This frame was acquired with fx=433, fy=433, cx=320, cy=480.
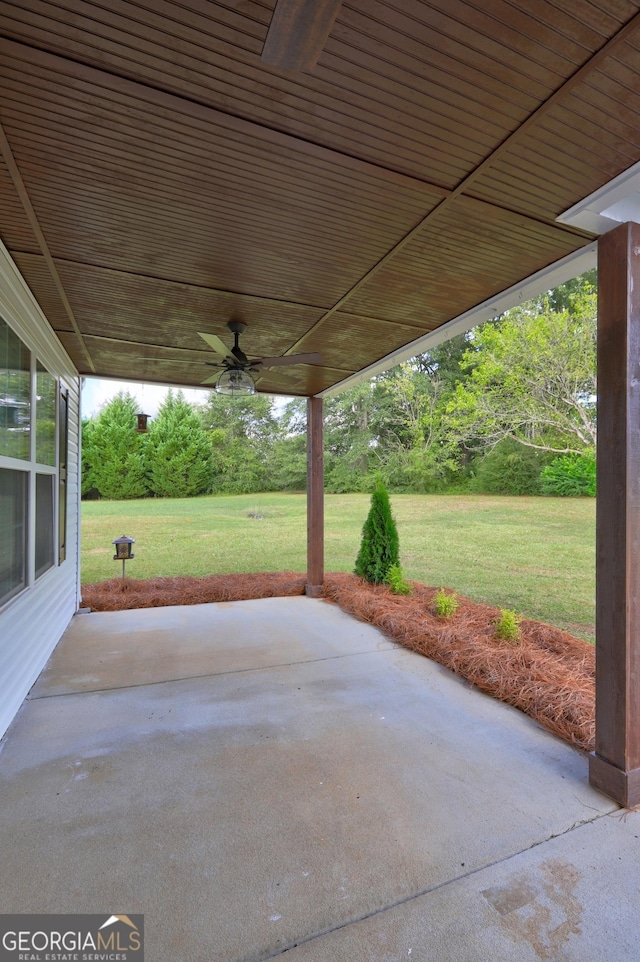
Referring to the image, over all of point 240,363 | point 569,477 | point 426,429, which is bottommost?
point 569,477

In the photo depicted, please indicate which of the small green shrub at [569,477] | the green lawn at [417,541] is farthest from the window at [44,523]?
the small green shrub at [569,477]

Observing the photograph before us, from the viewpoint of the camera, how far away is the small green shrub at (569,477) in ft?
32.3

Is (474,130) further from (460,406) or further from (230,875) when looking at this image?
(460,406)

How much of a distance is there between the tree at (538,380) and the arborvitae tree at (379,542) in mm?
4091

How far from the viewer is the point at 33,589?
3.10 meters

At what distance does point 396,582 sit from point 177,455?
9.90 m

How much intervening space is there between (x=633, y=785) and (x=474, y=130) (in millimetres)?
2770

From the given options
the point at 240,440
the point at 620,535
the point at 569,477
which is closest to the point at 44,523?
the point at 620,535

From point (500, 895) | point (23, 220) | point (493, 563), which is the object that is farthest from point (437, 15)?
point (493, 563)

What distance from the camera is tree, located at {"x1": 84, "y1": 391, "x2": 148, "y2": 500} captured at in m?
12.2

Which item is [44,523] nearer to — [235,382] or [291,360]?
[235,382]

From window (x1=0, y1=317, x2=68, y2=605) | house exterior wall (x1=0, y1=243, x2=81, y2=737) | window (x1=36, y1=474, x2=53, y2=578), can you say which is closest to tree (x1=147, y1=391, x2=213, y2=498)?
house exterior wall (x1=0, y1=243, x2=81, y2=737)

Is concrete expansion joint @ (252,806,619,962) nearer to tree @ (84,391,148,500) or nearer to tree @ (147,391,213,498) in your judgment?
tree @ (84,391,148,500)

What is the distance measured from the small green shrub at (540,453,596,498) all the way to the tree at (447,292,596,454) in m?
0.78
